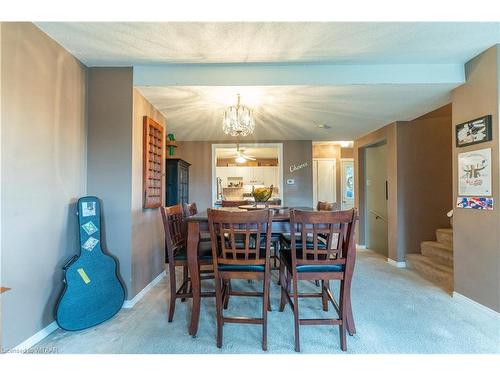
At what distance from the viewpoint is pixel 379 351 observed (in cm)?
164

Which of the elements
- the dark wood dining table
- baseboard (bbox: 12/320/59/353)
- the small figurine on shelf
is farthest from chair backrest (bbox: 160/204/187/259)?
the small figurine on shelf

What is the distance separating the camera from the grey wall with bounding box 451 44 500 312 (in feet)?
6.79

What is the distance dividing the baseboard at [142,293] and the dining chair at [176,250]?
528mm

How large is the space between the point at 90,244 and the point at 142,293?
806 mm

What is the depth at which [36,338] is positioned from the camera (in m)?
1.74

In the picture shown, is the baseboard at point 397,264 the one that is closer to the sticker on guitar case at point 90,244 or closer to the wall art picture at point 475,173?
the wall art picture at point 475,173

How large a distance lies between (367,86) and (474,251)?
6.27 ft

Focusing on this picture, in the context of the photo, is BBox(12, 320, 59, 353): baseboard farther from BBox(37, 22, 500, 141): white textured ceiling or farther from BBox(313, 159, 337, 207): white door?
BBox(313, 159, 337, 207): white door

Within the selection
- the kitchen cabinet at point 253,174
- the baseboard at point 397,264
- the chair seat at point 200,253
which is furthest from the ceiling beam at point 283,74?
the kitchen cabinet at point 253,174

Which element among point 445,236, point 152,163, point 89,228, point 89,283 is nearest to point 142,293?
point 89,283

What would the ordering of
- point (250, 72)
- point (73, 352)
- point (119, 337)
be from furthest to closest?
point (250, 72) → point (119, 337) → point (73, 352)

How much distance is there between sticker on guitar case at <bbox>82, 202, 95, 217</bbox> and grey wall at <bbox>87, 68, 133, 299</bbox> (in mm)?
159

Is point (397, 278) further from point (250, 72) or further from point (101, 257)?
point (101, 257)

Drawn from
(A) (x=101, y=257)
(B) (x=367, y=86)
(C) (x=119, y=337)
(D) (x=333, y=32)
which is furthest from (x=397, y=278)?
(A) (x=101, y=257)
